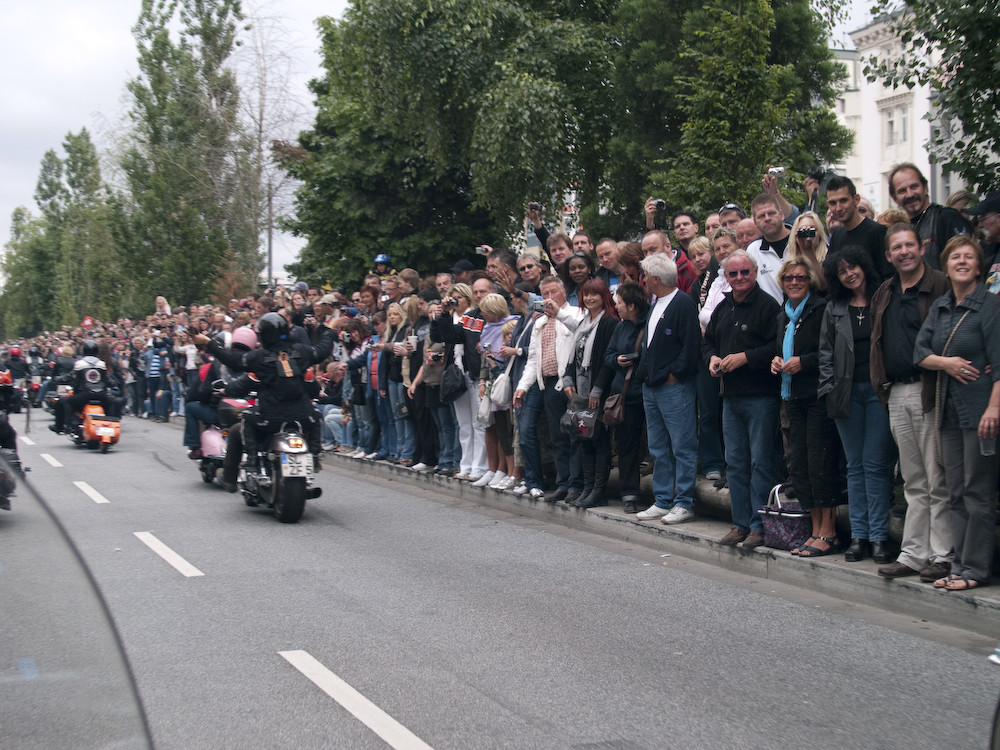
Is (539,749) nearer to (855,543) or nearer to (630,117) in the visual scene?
(855,543)

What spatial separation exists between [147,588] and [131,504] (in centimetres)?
488

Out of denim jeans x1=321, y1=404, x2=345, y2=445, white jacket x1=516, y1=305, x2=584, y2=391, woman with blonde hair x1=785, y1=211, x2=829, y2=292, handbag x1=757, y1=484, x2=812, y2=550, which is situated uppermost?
woman with blonde hair x1=785, y1=211, x2=829, y2=292

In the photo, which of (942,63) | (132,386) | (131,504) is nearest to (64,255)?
(132,386)

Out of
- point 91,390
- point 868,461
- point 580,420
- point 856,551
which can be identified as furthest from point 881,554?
point 91,390

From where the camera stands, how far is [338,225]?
27047 mm

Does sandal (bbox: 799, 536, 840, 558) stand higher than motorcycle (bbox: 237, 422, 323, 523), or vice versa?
motorcycle (bbox: 237, 422, 323, 523)

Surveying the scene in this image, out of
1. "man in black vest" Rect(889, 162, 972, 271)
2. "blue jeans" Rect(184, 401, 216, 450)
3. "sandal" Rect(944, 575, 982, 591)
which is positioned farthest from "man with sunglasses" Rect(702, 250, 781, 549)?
"blue jeans" Rect(184, 401, 216, 450)

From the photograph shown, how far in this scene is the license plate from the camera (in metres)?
10.4

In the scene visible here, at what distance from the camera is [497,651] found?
19.5 ft

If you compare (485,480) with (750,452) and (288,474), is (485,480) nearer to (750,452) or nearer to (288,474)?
(288,474)

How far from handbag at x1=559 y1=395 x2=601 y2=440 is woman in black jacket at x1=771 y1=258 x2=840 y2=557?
227 cm

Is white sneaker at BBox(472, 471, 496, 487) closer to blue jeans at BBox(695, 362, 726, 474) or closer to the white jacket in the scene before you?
the white jacket

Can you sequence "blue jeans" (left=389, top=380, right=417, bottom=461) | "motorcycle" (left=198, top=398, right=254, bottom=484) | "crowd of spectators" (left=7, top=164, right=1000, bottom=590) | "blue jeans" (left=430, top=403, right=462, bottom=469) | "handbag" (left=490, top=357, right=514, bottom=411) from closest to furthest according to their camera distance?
"crowd of spectators" (left=7, top=164, right=1000, bottom=590) → "handbag" (left=490, top=357, right=514, bottom=411) → "motorcycle" (left=198, top=398, right=254, bottom=484) → "blue jeans" (left=430, top=403, right=462, bottom=469) → "blue jeans" (left=389, top=380, right=417, bottom=461)

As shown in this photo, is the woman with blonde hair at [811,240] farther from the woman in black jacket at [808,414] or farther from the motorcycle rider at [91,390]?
the motorcycle rider at [91,390]
